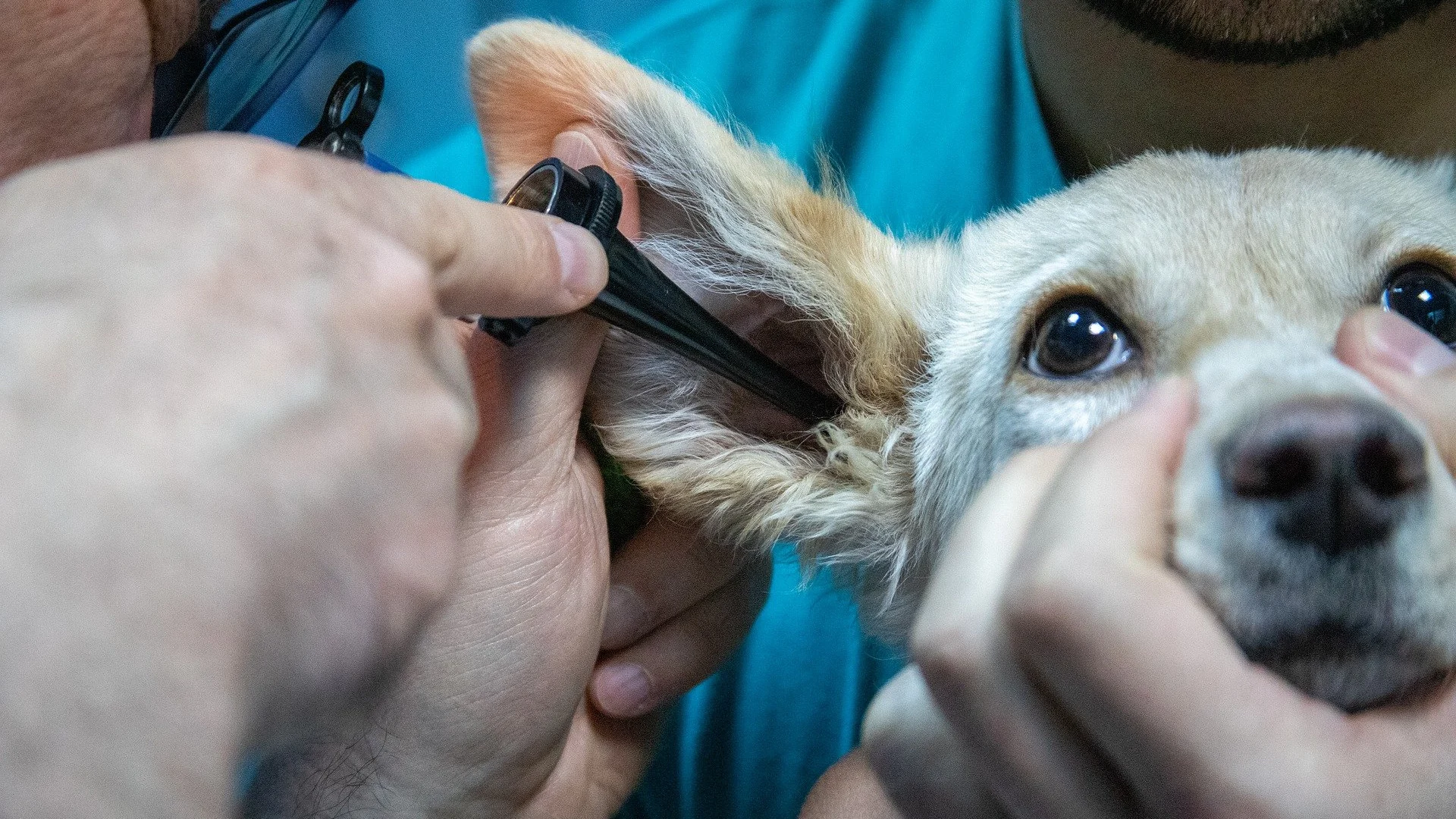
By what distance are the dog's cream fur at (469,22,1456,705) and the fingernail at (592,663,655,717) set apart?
0.81 feet

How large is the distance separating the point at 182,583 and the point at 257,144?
0.35 meters

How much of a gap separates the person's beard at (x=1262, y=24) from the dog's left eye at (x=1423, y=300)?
55cm

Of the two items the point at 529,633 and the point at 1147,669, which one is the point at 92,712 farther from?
the point at 529,633

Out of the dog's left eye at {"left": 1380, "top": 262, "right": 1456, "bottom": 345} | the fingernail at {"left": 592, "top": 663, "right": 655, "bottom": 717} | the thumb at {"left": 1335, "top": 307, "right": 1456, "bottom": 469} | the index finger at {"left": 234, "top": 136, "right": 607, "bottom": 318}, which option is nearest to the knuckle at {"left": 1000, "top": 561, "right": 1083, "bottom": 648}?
the thumb at {"left": 1335, "top": 307, "right": 1456, "bottom": 469}

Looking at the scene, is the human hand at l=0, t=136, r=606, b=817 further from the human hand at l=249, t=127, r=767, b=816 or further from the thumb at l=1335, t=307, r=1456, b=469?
the thumb at l=1335, t=307, r=1456, b=469

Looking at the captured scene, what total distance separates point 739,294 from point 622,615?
0.50 meters

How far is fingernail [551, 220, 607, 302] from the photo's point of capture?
36.8 inches

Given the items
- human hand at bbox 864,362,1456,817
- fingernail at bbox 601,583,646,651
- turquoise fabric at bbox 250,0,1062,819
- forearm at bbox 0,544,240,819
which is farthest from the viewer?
turquoise fabric at bbox 250,0,1062,819

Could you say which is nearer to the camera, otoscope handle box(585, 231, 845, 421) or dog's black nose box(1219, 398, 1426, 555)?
dog's black nose box(1219, 398, 1426, 555)

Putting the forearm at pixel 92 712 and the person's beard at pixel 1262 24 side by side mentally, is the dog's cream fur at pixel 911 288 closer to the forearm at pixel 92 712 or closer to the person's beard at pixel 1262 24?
the person's beard at pixel 1262 24

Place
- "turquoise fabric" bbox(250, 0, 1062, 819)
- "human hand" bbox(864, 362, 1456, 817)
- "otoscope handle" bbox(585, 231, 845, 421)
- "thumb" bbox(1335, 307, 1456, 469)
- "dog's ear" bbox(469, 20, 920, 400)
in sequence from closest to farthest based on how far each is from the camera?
1. "human hand" bbox(864, 362, 1456, 817)
2. "thumb" bbox(1335, 307, 1456, 469)
3. "otoscope handle" bbox(585, 231, 845, 421)
4. "dog's ear" bbox(469, 20, 920, 400)
5. "turquoise fabric" bbox(250, 0, 1062, 819)

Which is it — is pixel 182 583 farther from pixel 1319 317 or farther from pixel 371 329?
pixel 1319 317

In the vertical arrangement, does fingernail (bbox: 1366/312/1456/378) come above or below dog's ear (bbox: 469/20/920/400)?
above

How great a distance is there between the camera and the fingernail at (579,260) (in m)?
0.94
